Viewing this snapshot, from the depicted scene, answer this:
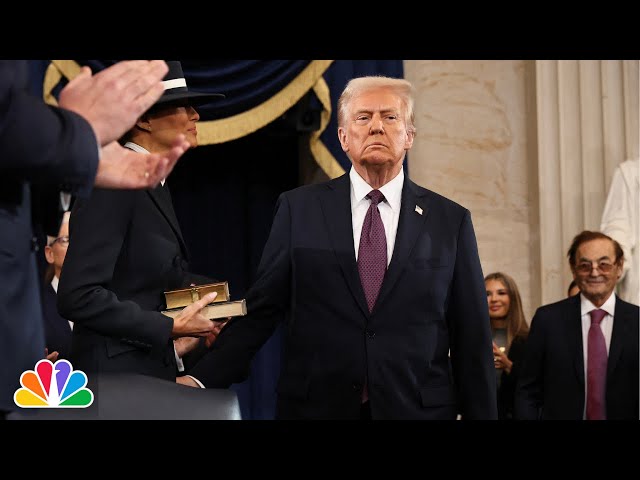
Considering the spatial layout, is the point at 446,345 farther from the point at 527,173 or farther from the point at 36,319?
the point at 527,173

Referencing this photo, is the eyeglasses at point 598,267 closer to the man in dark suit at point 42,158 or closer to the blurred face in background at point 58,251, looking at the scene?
the blurred face in background at point 58,251

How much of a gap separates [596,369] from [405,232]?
1743 mm

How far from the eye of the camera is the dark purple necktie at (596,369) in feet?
13.4

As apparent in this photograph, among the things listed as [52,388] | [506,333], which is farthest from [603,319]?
[52,388]

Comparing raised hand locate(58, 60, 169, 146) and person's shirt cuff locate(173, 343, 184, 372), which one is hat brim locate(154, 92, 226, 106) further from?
raised hand locate(58, 60, 169, 146)

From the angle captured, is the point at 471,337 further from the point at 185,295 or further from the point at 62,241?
the point at 62,241

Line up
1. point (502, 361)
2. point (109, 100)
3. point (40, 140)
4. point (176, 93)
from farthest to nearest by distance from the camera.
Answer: point (502, 361), point (176, 93), point (109, 100), point (40, 140)

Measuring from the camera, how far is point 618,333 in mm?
4176

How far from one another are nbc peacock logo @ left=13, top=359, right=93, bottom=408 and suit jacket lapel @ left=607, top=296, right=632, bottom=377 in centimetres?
263

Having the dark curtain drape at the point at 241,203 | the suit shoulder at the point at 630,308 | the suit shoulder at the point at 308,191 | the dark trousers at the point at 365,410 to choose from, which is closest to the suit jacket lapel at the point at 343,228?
the suit shoulder at the point at 308,191

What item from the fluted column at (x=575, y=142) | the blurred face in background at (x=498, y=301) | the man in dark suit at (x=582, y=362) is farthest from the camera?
the fluted column at (x=575, y=142)

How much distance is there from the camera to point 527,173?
621 centimetres
